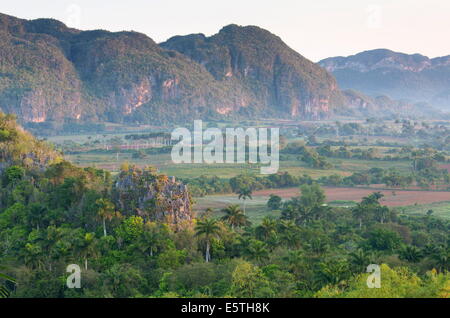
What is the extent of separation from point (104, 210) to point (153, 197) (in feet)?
18.0

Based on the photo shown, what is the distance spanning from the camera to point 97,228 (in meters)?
58.8

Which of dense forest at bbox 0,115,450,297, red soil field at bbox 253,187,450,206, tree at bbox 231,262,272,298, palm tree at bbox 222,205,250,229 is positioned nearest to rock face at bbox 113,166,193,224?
dense forest at bbox 0,115,450,297

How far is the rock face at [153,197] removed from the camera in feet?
194

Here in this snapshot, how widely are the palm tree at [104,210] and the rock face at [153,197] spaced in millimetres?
2371

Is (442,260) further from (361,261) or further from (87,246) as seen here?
(87,246)

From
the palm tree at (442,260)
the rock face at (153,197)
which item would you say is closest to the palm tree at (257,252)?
the rock face at (153,197)

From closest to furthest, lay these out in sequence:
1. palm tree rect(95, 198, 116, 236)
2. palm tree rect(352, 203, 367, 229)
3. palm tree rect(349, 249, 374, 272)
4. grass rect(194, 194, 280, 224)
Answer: palm tree rect(349, 249, 374, 272) < palm tree rect(95, 198, 116, 236) < palm tree rect(352, 203, 367, 229) < grass rect(194, 194, 280, 224)

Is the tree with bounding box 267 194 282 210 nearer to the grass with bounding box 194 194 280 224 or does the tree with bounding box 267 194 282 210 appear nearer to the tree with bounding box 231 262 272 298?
the grass with bounding box 194 194 280 224

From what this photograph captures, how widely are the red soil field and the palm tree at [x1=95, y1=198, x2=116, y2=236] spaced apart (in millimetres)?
A: 57376

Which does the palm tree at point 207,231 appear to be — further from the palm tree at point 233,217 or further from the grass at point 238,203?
the grass at point 238,203

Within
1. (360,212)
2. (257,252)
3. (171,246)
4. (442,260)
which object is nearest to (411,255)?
(442,260)

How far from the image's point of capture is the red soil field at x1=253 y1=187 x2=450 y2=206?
347ft
